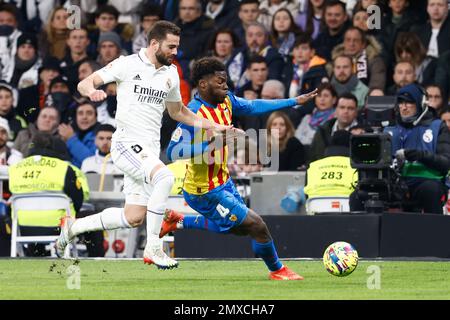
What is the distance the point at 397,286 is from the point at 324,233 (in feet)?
13.2

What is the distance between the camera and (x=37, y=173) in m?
17.2

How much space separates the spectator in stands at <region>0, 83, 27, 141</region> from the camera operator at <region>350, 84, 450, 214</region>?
247 inches

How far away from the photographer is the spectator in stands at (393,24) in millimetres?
19531

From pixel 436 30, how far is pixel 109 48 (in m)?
5.21

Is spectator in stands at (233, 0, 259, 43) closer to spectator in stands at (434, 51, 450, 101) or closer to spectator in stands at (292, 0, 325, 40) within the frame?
spectator in stands at (292, 0, 325, 40)

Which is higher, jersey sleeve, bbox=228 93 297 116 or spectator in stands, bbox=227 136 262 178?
jersey sleeve, bbox=228 93 297 116

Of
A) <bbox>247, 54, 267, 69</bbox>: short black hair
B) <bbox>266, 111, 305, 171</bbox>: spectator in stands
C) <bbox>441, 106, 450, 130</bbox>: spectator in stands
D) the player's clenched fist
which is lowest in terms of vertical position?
<bbox>266, 111, 305, 171</bbox>: spectator in stands

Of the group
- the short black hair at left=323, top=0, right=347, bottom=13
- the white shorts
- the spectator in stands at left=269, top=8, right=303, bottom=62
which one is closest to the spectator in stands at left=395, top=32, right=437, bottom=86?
the short black hair at left=323, top=0, right=347, bottom=13

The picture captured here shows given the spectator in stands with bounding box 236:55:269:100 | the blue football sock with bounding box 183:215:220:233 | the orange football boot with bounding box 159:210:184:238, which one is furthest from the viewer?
the spectator in stands with bounding box 236:55:269:100

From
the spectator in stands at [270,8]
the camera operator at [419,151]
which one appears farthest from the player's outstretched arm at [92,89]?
the spectator in stands at [270,8]

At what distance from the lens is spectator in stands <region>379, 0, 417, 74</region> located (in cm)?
1953

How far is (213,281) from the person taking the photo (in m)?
12.5

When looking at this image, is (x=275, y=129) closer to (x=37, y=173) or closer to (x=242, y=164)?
(x=242, y=164)
